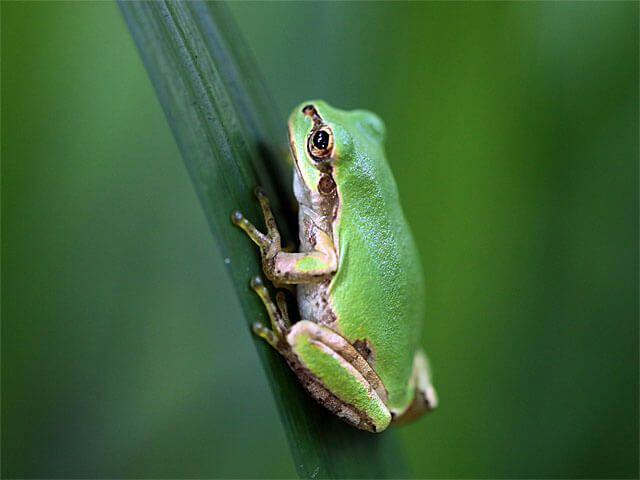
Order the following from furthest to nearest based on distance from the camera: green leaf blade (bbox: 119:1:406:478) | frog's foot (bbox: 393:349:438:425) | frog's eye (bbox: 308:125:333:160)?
frog's foot (bbox: 393:349:438:425) < frog's eye (bbox: 308:125:333:160) < green leaf blade (bbox: 119:1:406:478)

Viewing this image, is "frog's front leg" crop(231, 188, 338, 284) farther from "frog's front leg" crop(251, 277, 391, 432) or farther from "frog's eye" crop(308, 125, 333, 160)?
"frog's eye" crop(308, 125, 333, 160)

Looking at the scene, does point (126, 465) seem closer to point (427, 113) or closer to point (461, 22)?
point (427, 113)

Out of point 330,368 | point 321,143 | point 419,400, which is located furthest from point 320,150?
point 419,400

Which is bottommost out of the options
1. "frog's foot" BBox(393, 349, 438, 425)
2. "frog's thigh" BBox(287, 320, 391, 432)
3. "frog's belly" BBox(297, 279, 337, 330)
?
"frog's foot" BBox(393, 349, 438, 425)

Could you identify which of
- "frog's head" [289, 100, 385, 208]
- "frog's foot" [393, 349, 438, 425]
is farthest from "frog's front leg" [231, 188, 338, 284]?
"frog's foot" [393, 349, 438, 425]

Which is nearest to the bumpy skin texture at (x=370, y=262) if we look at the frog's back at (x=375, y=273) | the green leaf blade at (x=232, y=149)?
the frog's back at (x=375, y=273)

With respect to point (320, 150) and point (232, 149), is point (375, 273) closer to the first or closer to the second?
point (320, 150)

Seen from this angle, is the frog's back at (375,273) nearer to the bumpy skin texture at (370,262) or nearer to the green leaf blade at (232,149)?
the bumpy skin texture at (370,262)

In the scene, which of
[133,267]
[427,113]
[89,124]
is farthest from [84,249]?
[427,113]
